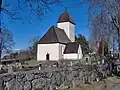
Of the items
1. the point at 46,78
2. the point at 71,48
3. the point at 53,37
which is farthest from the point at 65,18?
the point at 46,78

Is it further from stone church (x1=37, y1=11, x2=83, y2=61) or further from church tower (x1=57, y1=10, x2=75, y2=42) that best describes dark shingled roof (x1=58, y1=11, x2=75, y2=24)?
stone church (x1=37, y1=11, x2=83, y2=61)

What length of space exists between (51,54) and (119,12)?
145ft

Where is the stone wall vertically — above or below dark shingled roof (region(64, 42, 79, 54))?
below

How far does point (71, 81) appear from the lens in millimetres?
14781

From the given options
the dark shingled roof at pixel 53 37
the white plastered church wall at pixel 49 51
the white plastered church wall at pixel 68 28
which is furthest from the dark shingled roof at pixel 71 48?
the white plastered church wall at pixel 68 28

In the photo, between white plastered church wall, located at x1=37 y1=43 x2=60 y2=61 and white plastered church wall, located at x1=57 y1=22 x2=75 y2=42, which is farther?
white plastered church wall, located at x1=57 y1=22 x2=75 y2=42

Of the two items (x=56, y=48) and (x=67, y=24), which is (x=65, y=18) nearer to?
(x=67, y=24)

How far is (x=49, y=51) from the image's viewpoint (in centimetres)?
5709

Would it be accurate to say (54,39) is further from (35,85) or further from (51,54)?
(35,85)

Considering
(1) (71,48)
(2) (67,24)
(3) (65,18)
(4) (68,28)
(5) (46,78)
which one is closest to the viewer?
(5) (46,78)

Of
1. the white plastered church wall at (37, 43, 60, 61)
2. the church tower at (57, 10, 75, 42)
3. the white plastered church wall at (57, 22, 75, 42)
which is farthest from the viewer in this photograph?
the church tower at (57, 10, 75, 42)

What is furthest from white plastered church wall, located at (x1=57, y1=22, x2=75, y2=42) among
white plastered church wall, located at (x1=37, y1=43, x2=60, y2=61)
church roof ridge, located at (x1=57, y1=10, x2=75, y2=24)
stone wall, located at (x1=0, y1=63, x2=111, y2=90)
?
stone wall, located at (x1=0, y1=63, x2=111, y2=90)

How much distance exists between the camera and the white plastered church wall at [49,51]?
55.8 metres

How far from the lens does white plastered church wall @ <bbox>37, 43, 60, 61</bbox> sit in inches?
2199
